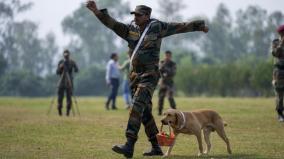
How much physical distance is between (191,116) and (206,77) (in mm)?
48230

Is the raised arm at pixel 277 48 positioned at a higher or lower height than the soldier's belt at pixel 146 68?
higher

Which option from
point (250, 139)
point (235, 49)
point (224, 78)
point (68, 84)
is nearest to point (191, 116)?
point (250, 139)

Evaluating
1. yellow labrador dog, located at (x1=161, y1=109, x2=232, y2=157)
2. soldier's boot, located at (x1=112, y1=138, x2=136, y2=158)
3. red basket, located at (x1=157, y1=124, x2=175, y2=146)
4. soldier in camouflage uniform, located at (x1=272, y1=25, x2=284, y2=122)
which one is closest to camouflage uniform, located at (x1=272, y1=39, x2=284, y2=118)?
soldier in camouflage uniform, located at (x1=272, y1=25, x2=284, y2=122)

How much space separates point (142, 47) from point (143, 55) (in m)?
0.14

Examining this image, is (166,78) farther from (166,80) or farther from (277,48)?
(277,48)

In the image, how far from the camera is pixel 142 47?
1272cm

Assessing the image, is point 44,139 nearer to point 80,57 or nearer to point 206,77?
point 206,77

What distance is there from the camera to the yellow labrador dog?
43.1 ft

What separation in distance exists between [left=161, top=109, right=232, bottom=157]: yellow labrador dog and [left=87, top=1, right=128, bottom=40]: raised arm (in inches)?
63.1

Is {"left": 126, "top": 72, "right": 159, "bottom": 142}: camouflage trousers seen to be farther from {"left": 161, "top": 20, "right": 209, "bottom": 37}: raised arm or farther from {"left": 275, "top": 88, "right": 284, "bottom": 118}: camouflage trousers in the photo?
{"left": 275, "top": 88, "right": 284, "bottom": 118}: camouflage trousers

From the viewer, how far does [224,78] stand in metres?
58.6

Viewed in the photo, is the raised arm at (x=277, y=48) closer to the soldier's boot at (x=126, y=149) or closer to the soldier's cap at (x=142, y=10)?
the soldier's cap at (x=142, y=10)

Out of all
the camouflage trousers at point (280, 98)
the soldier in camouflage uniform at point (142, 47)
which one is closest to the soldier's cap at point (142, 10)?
the soldier in camouflage uniform at point (142, 47)

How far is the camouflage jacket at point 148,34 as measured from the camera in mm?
12727
